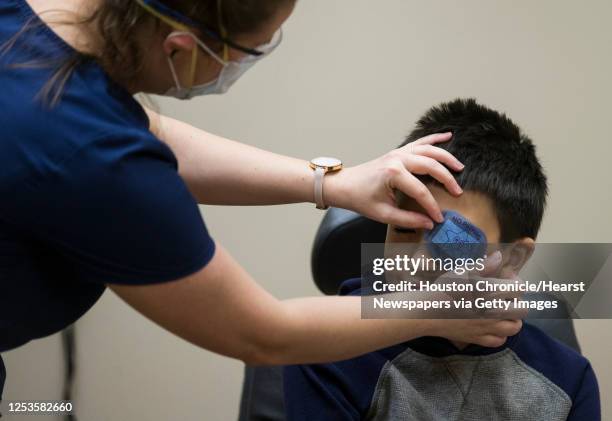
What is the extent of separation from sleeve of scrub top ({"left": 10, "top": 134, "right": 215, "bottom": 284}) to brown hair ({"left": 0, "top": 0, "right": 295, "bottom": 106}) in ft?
0.38

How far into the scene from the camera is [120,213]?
0.76 m

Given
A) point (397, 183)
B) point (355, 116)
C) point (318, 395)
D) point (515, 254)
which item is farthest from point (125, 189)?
point (355, 116)

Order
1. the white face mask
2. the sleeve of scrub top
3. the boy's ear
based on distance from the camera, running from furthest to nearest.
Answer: the boy's ear
the white face mask
the sleeve of scrub top

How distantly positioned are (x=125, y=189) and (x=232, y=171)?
19.2 inches

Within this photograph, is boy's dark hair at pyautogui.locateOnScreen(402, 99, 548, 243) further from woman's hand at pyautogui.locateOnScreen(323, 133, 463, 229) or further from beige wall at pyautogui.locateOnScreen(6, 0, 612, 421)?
beige wall at pyautogui.locateOnScreen(6, 0, 612, 421)

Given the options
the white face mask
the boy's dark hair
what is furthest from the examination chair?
the white face mask

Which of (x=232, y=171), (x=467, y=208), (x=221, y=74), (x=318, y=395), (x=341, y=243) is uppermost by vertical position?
(x=221, y=74)

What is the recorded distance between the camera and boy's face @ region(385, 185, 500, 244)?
1.14m

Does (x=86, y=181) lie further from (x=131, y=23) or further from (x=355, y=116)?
(x=355, y=116)

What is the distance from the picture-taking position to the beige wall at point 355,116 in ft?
6.85

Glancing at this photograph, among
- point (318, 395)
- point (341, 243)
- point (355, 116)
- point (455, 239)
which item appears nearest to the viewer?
point (455, 239)

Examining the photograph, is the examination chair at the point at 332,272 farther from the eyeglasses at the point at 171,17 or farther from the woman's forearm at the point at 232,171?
the eyeglasses at the point at 171,17

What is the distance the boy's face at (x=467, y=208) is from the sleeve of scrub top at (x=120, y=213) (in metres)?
0.43

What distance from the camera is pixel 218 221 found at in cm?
Result: 226
